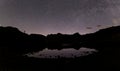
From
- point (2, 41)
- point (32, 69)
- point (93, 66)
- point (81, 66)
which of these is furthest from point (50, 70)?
point (2, 41)

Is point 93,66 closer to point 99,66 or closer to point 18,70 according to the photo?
point 99,66

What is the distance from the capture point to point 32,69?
1331 inches

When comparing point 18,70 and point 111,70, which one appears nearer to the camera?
point 111,70

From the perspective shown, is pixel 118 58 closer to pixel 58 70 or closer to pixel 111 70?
pixel 111 70

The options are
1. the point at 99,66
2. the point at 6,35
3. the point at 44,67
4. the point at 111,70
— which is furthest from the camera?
the point at 6,35

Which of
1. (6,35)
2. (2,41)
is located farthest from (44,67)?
(6,35)

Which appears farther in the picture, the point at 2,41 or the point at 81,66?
the point at 2,41

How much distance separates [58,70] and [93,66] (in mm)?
6570

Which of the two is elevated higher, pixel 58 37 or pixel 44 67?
pixel 58 37

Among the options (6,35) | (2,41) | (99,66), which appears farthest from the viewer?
(6,35)

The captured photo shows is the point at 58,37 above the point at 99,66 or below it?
above

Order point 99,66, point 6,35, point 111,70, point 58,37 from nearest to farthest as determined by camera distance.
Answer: point 111,70 < point 99,66 < point 6,35 < point 58,37

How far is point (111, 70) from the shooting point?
28.5 meters

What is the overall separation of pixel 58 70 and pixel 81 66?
14.7 feet
